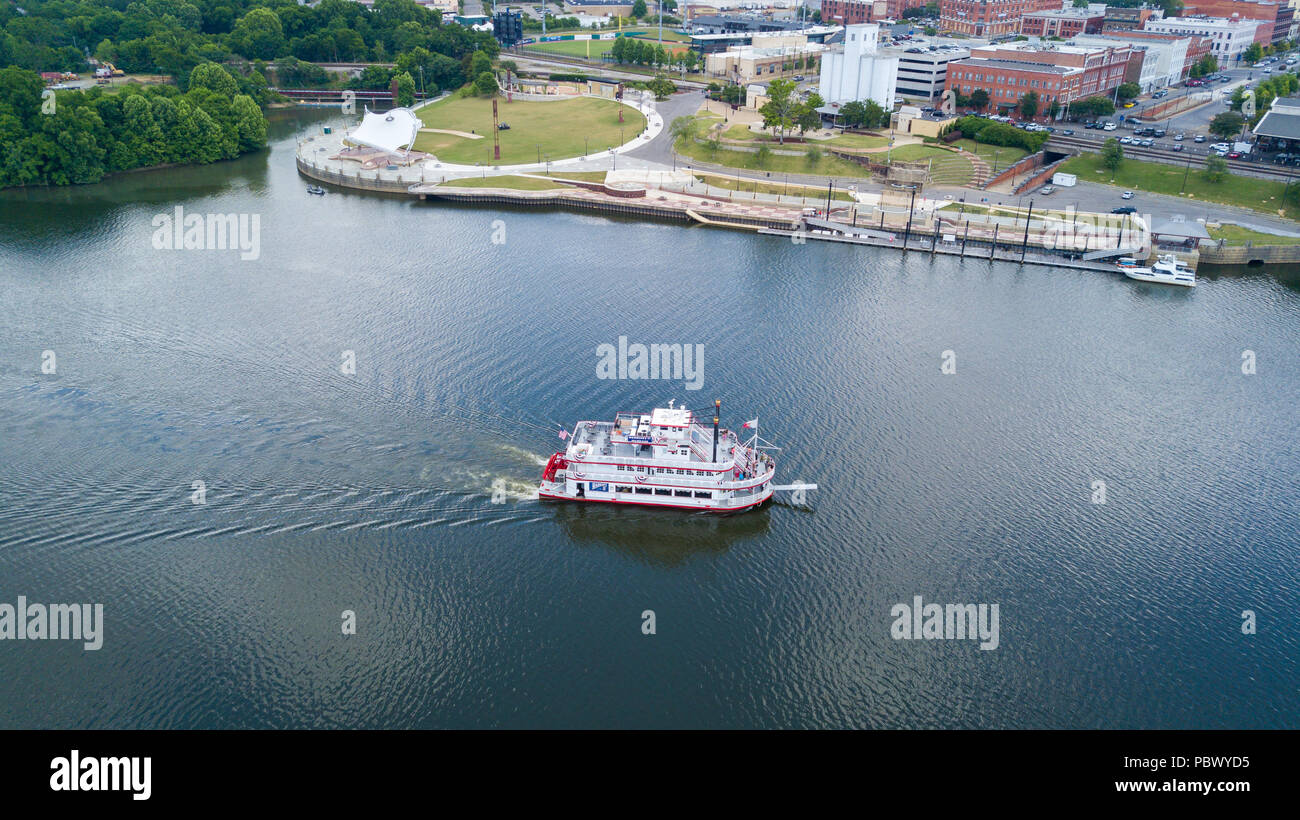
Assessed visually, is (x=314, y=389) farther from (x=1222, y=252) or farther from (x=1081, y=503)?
(x=1222, y=252)

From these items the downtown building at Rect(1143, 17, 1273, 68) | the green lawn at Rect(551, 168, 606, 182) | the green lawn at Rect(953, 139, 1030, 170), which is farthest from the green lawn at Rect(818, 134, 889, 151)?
the downtown building at Rect(1143, 17, 1273, 68)

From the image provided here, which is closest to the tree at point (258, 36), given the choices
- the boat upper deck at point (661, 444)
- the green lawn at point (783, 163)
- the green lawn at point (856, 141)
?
the green lawn at point (783, 163)

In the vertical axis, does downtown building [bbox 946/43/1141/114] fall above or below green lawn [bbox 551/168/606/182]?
above

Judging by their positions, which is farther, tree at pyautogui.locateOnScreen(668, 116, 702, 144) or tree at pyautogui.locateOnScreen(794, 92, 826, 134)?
tree at pyautogui.locateOnScreen(668, 116, 702, 144)

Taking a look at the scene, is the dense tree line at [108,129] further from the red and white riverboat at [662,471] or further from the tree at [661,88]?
the red and white riverboat at [662,471]

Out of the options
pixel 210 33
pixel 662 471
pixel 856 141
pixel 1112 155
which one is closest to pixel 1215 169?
pixel 1112 155

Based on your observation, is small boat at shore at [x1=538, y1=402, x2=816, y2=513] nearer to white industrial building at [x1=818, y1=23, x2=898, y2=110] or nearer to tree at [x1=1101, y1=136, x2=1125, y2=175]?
tree at [x1=1101, y1=136, x2=1125, y2=175]
